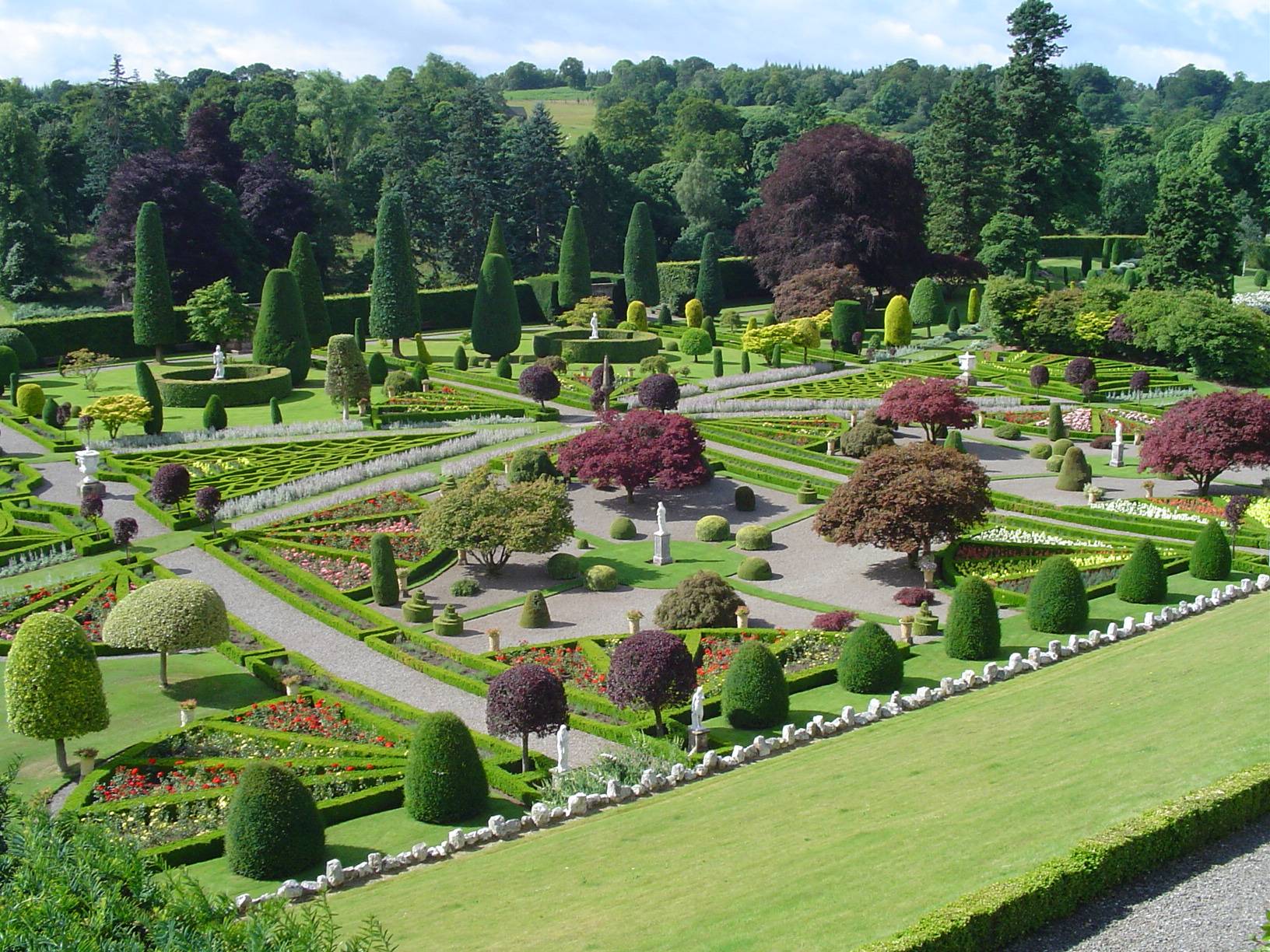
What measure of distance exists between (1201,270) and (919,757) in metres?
60.2

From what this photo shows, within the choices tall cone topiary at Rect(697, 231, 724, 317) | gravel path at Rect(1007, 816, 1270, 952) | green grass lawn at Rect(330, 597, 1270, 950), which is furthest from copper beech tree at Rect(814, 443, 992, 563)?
tall cone topiary at Rect(697, 231, 724, 317)

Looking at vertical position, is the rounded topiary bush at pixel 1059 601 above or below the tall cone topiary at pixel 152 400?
below

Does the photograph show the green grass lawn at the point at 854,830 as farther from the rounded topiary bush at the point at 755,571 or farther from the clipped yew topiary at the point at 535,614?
the rounded topiary bush at the point at 755,571

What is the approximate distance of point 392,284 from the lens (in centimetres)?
6906

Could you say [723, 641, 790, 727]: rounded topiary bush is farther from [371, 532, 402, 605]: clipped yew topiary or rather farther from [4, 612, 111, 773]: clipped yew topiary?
[371, 532, 402, 605]: clipped yew topiary

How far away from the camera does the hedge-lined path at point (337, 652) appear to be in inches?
1094

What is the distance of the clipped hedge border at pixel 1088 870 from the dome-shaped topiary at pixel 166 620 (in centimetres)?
1857

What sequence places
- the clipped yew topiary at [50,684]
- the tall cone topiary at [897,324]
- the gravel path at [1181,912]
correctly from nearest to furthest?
Result: the gravel path at [1181,912], the clipped yew topiary at [50,684], the tall cone topiary at [897,324]

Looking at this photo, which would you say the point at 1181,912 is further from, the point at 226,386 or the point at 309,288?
the point at 309,288

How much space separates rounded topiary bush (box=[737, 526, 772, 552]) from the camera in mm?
39688

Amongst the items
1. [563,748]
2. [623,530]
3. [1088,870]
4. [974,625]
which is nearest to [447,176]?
[623,530]

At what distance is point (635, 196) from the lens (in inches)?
3883

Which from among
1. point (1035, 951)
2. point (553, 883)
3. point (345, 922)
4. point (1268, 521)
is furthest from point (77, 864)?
point (1268, 521)

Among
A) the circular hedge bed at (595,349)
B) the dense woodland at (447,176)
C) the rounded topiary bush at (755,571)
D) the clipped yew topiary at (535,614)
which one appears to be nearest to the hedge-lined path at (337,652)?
the clipped yew topiary at (535,614)
